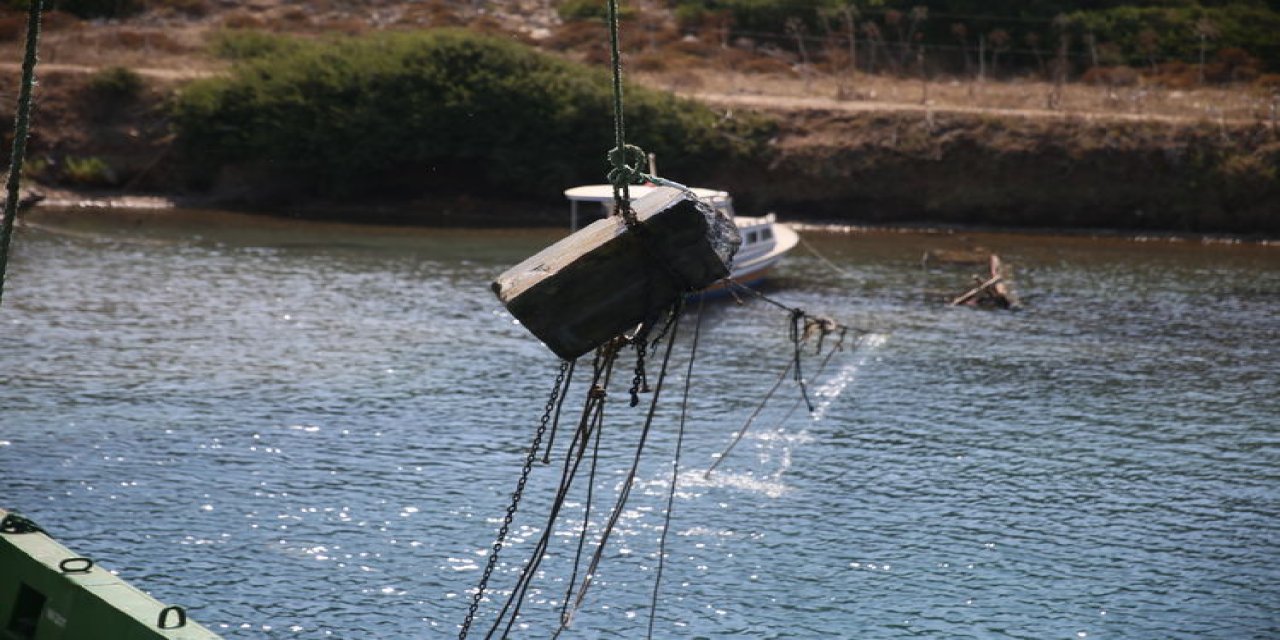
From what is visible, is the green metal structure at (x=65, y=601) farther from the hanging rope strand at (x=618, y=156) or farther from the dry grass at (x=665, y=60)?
the dry grass at (x=665, y=60)

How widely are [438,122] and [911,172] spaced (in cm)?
2307

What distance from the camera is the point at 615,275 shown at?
12.1 metres

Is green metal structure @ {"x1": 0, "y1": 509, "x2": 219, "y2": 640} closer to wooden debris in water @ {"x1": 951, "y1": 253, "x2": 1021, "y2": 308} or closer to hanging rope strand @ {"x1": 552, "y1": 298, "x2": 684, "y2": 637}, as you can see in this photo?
hanging rope strand @ {"x1": 552, "y1": 298, "x2": 684, "y2": 637}

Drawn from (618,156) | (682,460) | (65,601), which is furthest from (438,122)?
(618,156)

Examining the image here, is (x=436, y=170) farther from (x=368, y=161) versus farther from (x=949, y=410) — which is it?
(x=949, y=410)

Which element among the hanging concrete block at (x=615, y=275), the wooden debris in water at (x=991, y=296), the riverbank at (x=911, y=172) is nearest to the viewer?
the hanging concrete block at (x=615, y=275)

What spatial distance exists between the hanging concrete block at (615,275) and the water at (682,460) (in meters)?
9.42

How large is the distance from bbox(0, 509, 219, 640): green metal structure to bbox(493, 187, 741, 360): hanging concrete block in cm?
545

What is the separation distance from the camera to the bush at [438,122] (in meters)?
68.9

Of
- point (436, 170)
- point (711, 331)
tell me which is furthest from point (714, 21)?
point (711, 331)

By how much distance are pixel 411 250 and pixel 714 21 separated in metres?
40.1

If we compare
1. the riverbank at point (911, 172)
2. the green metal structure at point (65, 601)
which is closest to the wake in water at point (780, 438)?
the green metal structure at point (65, 601)

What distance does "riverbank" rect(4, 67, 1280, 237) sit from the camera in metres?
67.2

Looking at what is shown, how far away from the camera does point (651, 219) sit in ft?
39.1
